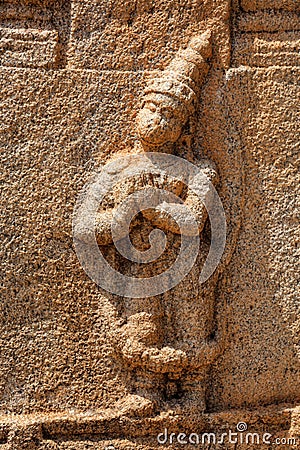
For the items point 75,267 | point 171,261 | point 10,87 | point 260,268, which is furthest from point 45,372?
point 10,87

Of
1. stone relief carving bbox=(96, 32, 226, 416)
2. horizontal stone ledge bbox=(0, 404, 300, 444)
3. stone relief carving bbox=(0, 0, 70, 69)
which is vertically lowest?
horizontal stone ledge bbox=(0, 404, 300, 444)

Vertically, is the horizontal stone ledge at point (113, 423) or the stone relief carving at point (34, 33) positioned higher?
the stone relief carving at point (34, 33)

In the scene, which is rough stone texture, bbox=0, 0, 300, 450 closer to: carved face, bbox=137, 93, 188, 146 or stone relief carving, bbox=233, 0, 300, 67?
stone relief carving, bbox=233, 0, 300, 67

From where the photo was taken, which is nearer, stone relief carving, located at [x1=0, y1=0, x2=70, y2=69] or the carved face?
the carved face

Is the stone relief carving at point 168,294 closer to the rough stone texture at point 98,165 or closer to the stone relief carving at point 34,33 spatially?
the rough stone texture at point 98,165

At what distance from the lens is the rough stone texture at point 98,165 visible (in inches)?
124

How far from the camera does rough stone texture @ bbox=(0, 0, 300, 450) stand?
315cm

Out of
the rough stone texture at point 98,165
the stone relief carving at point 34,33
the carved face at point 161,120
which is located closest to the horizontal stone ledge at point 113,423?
the rough stone texture at point 98,165

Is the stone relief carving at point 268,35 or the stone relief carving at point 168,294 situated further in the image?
the stone relief carving at point 268,35

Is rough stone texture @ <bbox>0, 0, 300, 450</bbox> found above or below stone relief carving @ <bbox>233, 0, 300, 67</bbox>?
below

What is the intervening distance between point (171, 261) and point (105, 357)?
51 centimetres

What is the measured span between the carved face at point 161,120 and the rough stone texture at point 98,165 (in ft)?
0.45

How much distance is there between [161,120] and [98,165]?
1.17 feet

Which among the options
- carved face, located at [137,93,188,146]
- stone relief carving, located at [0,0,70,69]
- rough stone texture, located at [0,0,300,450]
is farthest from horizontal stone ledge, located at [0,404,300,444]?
stone relief carving, located at [0,0,70,69]
